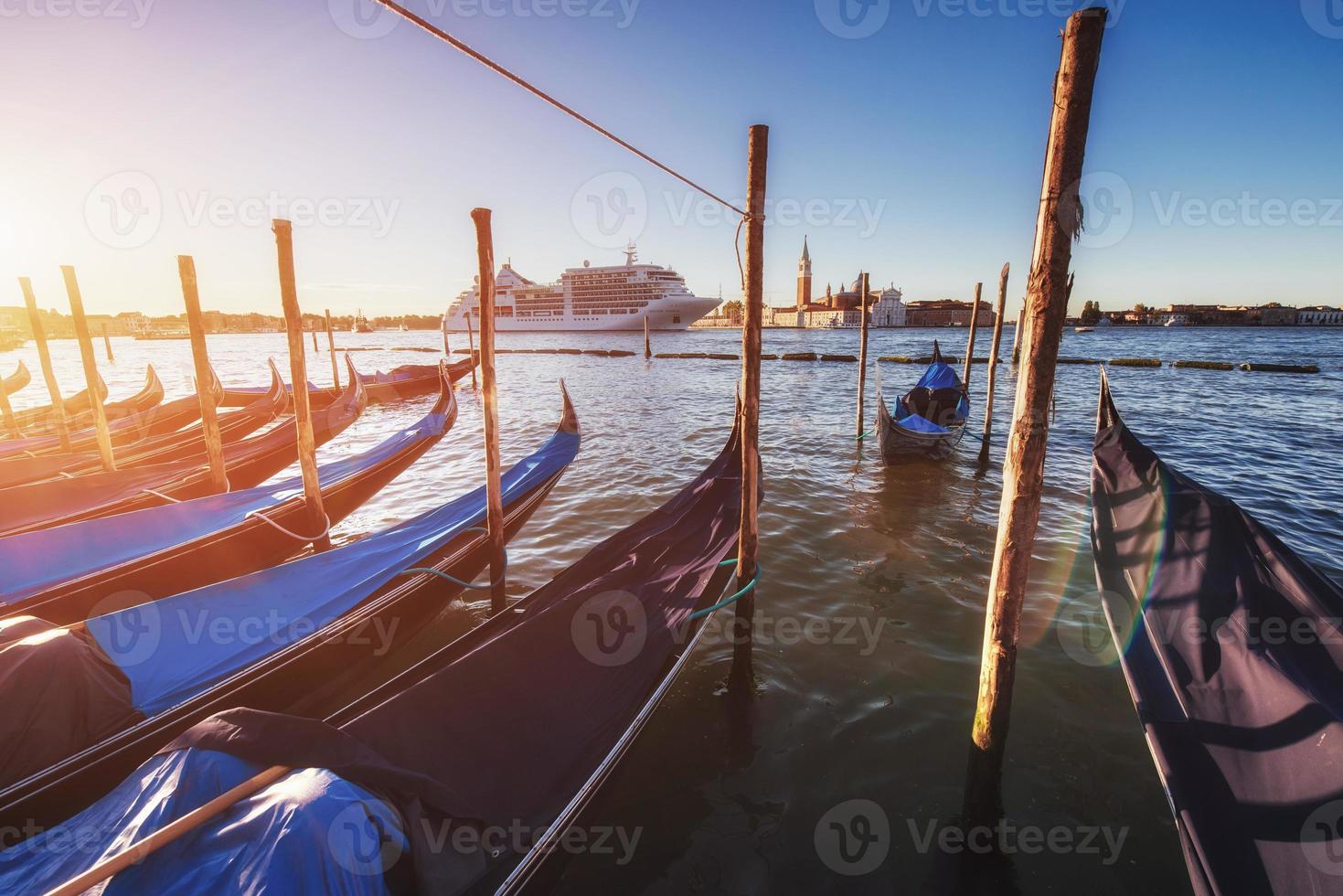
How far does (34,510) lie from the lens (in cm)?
525

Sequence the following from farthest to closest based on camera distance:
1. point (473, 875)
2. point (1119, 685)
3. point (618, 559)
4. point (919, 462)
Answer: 1. point (919, 462)
2. point (618, 559)
3. point (1119, 685)
4. point (473, 875)

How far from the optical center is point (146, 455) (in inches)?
323

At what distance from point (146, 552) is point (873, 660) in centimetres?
591

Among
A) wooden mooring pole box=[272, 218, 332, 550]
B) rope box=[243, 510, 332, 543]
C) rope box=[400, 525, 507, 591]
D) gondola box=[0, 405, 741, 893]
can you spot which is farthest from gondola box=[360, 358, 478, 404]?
gondola box=[0, 405, 741, 893]

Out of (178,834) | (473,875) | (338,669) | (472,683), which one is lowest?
(338,669)

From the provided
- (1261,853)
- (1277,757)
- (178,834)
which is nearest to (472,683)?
(178,834)

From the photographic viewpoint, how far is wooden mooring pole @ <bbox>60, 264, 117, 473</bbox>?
6.92 m

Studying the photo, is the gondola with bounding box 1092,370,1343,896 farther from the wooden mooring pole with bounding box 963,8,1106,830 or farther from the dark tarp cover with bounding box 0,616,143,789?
the dark tarp cover with bounding box 0,616,143,789

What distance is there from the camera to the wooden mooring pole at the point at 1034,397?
2219 mm

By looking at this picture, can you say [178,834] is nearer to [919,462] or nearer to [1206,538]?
[1206,538]

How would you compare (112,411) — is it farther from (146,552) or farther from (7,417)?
(146,552)

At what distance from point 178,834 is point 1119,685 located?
5.19 meters

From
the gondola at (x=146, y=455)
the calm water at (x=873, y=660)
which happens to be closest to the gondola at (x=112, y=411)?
the gondola at (x=146, y=455)

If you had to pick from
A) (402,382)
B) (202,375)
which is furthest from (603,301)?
(202,375)
